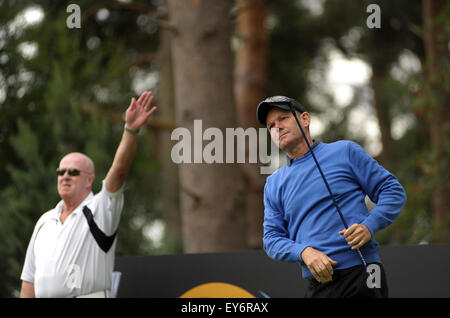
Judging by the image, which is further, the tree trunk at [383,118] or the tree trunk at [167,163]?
the tree trunk at [383,118]

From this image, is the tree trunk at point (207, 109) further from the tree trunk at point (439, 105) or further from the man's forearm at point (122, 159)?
the tree trunk at point (439, 105)

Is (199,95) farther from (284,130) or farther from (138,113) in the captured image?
(284,130)

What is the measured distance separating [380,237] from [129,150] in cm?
719

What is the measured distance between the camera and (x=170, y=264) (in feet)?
16.0

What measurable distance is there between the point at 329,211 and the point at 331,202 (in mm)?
40

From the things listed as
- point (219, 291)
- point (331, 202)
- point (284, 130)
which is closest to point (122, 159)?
point (219, 291)

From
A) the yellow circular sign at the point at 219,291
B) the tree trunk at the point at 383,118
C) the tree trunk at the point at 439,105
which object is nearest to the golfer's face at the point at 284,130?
the yellow circular sign at the point at 219,291

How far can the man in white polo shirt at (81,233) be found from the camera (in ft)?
13.2

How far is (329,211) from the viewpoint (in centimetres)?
269

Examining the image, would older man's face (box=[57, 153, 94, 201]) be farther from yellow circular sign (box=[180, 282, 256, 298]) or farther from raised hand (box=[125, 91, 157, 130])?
yellow circular sign (box=[180, 282, 256, 298])

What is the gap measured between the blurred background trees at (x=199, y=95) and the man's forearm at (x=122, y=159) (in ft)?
8.24

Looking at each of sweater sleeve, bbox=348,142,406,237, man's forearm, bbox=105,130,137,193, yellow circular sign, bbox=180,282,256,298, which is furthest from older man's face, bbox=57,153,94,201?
sweater sleeve, bbox=348,142,406,237

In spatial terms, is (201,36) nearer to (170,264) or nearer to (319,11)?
(170,264)
